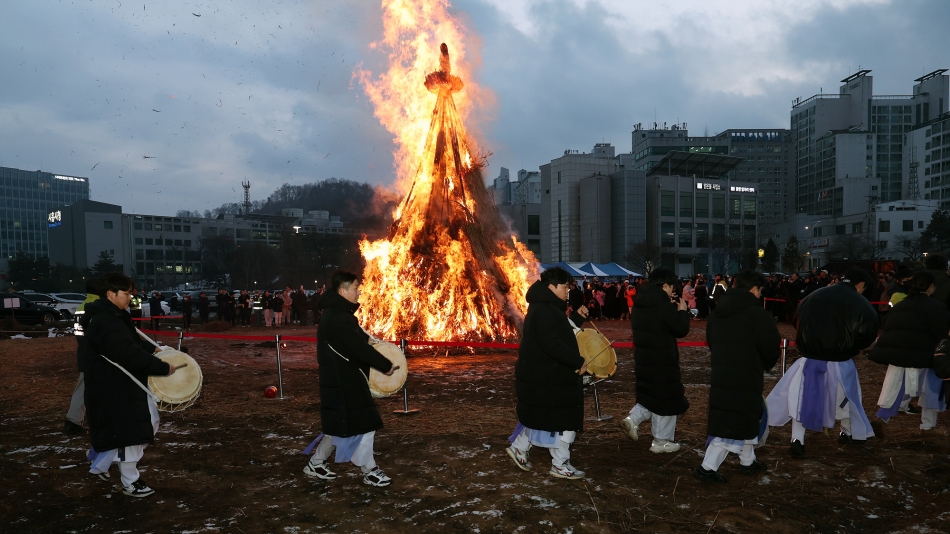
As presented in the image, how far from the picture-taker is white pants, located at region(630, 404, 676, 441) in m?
6.60

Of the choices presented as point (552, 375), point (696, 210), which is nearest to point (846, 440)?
point (552, 375)

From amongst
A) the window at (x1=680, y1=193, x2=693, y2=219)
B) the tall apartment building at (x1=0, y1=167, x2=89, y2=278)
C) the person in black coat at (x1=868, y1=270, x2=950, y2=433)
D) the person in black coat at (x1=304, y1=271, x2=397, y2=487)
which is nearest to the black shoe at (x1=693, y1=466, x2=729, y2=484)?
the person in black coat at (x1=304, y1=271, x2=397, y2=487)

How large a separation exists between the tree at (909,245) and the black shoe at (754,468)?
78.8 metres

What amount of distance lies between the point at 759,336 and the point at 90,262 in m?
108

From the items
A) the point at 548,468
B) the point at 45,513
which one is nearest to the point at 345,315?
→ the point at 548,468

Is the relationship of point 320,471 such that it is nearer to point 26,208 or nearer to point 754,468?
point 754,468

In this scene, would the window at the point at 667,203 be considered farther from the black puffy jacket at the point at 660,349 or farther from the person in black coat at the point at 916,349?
the black puffy jacket at the point at 660,349

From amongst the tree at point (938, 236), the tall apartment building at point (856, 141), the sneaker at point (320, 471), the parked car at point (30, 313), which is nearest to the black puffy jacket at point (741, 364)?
the sneaker at point (320, 471)

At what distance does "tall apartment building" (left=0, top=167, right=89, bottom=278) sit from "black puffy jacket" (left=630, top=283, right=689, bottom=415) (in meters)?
166

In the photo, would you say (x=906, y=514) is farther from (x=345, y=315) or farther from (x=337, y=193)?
(x=337, y=193)

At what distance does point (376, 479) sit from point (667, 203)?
84.6 meters

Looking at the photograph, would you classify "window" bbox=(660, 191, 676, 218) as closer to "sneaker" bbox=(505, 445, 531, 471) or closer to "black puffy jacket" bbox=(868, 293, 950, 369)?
"black puffy jacket" bbox=(868, 293, 950, 369)

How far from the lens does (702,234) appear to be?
86.1 meters

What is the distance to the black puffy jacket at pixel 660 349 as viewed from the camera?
6355 mm
